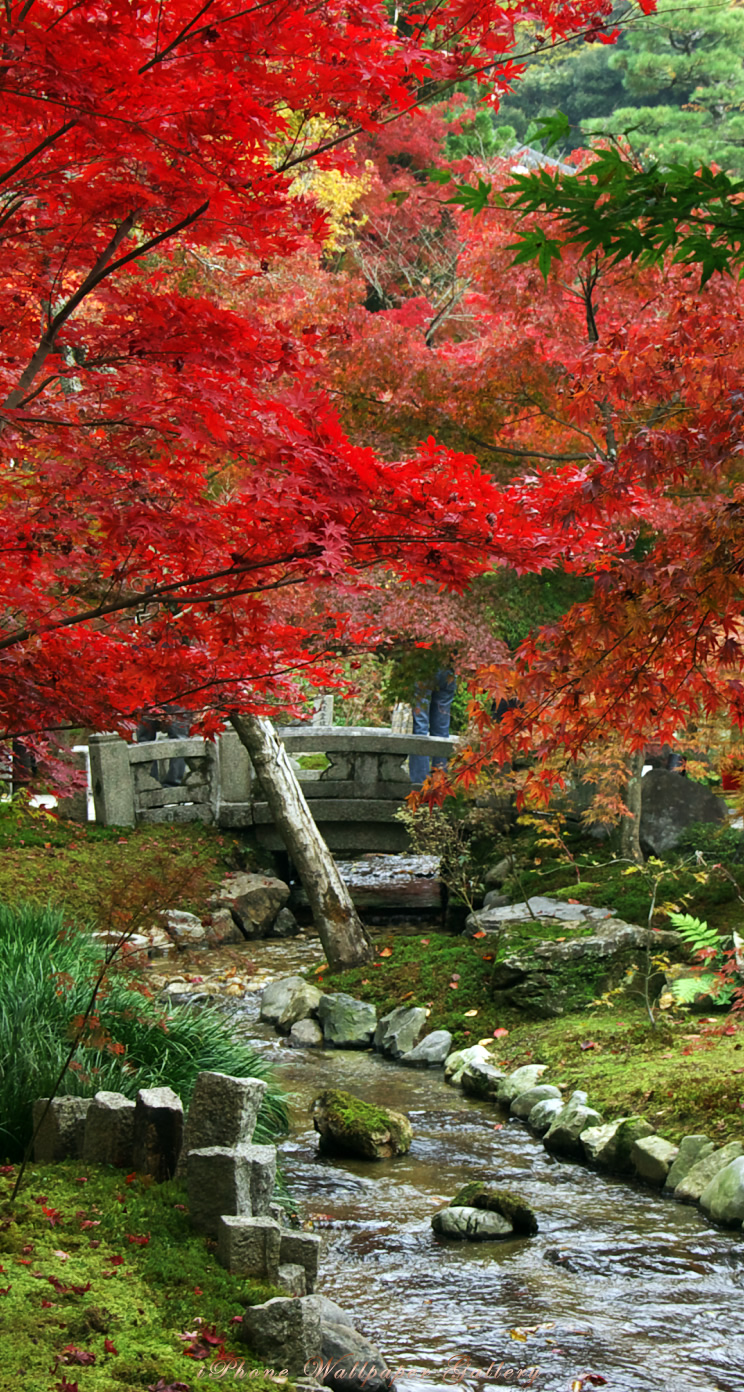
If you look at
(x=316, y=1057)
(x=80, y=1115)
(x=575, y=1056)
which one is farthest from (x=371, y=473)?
(x=316, y=1057)

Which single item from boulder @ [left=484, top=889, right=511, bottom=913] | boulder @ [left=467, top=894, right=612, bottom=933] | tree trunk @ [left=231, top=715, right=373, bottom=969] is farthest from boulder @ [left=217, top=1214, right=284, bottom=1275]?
boulder @ [left=484, top=889, right=511, bottom=913]

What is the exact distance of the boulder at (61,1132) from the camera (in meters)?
4.29

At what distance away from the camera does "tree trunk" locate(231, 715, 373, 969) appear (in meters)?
10.3

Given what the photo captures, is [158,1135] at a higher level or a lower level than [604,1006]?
higher

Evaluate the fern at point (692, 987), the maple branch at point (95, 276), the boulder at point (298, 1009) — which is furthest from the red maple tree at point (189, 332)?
the boulder at point (298, 1009)

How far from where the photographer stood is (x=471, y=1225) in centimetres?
524

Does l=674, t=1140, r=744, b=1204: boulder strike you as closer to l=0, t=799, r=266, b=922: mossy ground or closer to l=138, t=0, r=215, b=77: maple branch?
l=138, t=0, r=215, b=77: maple branch

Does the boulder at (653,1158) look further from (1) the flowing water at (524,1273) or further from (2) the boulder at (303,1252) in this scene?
(2) the boulder at (303,1252)

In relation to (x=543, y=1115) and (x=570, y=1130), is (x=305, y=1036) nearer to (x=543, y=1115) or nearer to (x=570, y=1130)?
(x=543, y=1115)

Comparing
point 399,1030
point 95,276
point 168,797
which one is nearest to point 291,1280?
point 95,276

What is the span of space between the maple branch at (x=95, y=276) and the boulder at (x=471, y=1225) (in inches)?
164

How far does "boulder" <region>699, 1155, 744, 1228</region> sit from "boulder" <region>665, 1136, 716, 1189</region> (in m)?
0.26

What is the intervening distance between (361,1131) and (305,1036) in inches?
102

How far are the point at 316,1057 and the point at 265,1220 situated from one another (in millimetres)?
4826
